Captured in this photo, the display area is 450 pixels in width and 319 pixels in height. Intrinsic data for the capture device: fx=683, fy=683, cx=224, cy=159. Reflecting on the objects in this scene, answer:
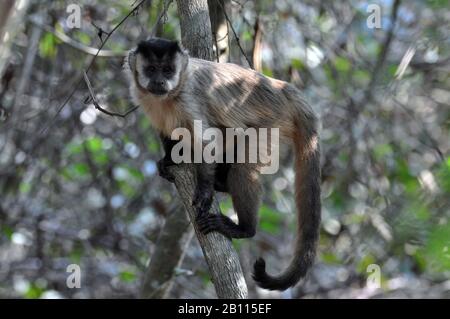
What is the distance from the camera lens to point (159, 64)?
5.97m

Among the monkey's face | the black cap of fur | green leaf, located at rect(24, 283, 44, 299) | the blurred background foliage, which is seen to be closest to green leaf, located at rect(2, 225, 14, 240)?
the blurred background foliage

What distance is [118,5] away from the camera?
368 inches

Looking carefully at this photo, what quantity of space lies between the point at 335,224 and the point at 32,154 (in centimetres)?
434

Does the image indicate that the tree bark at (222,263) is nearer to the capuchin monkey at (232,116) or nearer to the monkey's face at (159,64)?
the capuchin monkey at (232,116)

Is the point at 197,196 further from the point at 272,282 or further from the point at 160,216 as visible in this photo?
the point at 160,216

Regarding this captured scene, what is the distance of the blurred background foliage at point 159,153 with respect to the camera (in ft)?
29.2

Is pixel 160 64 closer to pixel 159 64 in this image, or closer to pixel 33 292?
pixel 159 64

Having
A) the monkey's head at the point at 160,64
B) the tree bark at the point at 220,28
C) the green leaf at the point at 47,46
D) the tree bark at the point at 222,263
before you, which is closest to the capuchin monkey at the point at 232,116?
the monkey's head at the point at 160,64

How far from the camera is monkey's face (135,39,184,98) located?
5871mm

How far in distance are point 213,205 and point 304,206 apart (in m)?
0.84

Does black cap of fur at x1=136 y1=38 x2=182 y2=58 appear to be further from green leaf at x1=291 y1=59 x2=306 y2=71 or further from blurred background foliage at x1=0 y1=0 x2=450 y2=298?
green leaf at x1=291 y1=59 x2=306 y2=71

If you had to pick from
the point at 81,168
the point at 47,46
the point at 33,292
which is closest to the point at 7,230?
the point at 33,292

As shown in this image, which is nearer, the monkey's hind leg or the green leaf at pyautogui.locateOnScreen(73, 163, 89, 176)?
the monkey's hind leg

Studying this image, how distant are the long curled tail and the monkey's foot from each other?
1.99 feet
